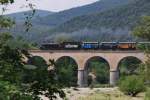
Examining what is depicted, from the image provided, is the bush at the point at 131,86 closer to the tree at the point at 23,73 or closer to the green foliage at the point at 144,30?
the green foliage at the point at 144,30

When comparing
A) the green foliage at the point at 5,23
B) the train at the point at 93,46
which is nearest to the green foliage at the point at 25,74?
the green foliage at the point at 5,23

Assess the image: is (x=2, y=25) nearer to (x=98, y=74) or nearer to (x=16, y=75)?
(x=16, y=75)

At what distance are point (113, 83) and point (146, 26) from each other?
140 feet

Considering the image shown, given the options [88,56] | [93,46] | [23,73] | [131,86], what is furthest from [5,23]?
[93,46]

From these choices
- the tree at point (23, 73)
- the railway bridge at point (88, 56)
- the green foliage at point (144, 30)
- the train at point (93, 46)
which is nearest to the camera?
the tree at point (23, 73)

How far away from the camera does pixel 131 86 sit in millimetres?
51281

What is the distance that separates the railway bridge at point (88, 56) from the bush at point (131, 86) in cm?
2540

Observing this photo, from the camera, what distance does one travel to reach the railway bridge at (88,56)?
78.9 meters

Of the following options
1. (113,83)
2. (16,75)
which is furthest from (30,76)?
(113,83)

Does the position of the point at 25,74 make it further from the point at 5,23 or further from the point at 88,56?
the point at 88,56

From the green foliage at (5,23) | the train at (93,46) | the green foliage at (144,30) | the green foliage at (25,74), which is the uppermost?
the train at (93,46)

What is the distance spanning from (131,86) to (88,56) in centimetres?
3064

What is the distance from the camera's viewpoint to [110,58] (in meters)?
79.9

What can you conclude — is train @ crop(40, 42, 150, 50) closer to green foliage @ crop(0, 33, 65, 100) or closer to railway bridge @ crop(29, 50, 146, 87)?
railway bridge @ crop(29, 50, 146, 87)
